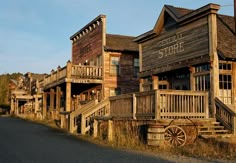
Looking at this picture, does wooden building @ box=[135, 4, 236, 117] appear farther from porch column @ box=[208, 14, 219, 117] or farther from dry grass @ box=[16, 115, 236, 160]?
dry grass @ box=[16, 115, 236, 160]

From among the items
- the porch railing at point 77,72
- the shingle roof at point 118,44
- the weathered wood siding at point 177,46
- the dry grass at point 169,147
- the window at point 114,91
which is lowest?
the dry grass at point 169,147

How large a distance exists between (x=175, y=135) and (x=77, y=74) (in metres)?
15.2

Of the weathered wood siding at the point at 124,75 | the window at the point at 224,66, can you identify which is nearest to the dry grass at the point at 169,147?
the window at the point at 224,66

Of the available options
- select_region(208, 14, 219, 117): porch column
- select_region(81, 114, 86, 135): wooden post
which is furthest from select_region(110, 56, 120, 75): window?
select_region(208, 14, 219, 117): porch column

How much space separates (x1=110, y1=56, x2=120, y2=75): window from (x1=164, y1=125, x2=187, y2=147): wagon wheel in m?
16.3

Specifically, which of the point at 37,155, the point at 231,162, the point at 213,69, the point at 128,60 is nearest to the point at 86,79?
the point at 128,60

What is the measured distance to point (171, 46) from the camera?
73.8 ft

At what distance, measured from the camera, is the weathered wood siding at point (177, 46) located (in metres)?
19.4

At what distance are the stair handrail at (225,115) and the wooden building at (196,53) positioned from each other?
237 millimetres

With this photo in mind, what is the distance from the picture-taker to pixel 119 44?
31.9 meters

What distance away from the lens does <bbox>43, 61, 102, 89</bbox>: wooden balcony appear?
2836cm

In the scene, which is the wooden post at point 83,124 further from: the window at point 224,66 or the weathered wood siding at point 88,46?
the weathered wood siding at point 88,46

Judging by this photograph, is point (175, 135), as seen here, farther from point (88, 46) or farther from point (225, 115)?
point (88, 46)

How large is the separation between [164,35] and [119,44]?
353 inches
